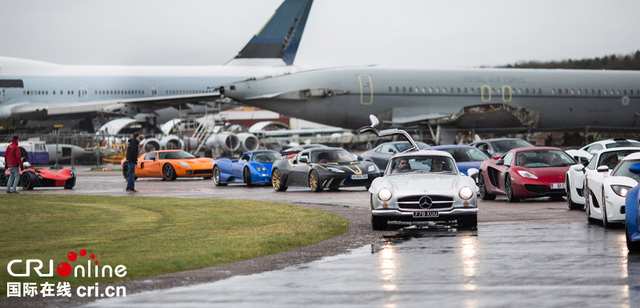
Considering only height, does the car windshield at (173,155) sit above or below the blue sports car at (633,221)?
above

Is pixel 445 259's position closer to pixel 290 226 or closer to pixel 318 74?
pixel 290 226

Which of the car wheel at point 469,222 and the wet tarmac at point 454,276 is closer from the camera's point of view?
the wet tarmac at point 454,276

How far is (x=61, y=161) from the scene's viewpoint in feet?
172

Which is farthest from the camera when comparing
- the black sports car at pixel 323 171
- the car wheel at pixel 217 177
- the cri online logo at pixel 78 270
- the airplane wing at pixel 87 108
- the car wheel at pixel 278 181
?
the airplane wing at pixel 87 108

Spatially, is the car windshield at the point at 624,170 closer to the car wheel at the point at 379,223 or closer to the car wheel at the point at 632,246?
the car wheel at the point at 632,246

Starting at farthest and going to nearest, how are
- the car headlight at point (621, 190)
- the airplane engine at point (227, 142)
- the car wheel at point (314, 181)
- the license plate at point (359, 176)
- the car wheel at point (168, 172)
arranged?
the airplane engine at point (227, 142) < the car wheel at point (168, 172) < the car wheel at point (314, 181) < the license plate at point (359, 176) < the car headlight at point (621, 190)

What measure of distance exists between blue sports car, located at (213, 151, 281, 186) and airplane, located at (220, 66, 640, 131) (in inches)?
619

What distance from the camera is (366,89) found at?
159 feet

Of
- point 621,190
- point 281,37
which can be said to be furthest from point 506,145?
point 281,37

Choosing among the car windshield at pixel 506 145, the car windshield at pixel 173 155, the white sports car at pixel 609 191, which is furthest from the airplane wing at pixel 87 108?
the white sports car at pixel 609 191

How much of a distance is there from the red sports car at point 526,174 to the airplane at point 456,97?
25517 mm

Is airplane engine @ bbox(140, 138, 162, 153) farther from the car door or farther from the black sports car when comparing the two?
the car door

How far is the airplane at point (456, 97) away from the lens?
48.4 meters

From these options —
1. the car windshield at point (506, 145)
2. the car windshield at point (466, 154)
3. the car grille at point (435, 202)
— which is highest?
the car windshield at point (506, 145)
